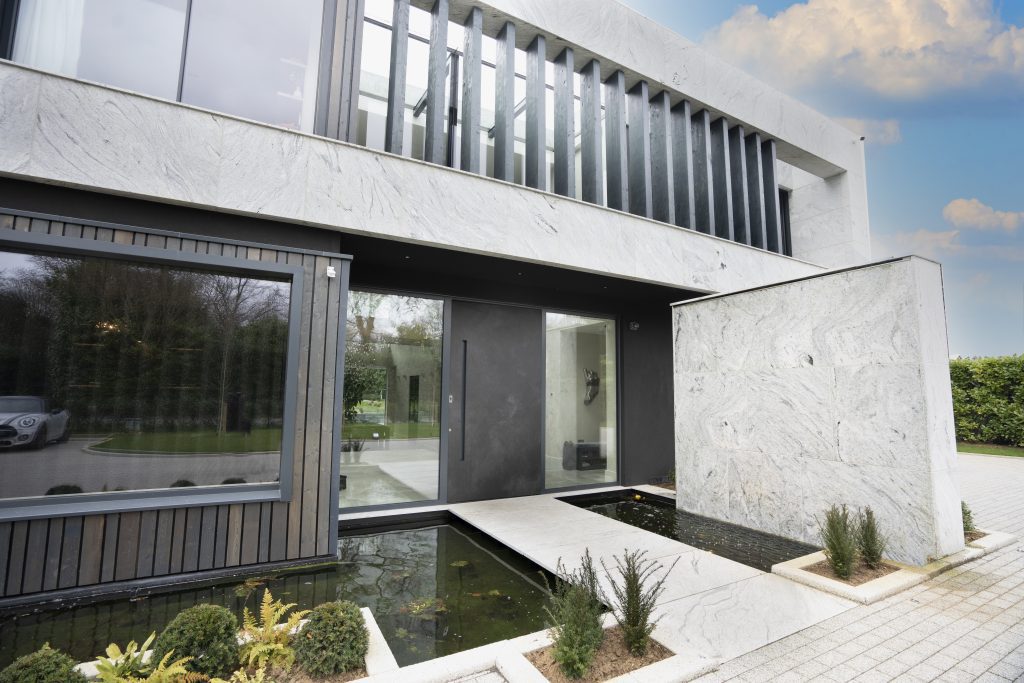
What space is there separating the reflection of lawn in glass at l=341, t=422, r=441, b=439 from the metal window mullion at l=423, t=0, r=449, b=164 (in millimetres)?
3343

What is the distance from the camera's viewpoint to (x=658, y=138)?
25.4 ft

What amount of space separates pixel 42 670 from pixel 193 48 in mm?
4848

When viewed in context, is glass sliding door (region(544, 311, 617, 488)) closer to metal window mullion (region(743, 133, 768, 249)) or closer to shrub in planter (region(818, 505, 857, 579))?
metal window mullion (region(743, 133, 768, 249))

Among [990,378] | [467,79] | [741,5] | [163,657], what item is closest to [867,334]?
[467,79]

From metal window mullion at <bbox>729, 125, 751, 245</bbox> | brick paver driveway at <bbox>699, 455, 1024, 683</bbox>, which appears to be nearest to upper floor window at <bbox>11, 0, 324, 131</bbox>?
brick paver driveway at <bbox>699, 455, 1024, 683</bbox>

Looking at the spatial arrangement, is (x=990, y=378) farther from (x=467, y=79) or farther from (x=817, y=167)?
(x=467, y=79)

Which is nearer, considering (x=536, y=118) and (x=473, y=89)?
(x=473, y=89)

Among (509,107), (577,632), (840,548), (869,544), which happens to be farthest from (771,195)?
(577,632)

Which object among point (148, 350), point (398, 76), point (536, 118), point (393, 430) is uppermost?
point (536, 118)

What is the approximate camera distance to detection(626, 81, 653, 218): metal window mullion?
24.4ft

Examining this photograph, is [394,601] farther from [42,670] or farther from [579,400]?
[579,400]

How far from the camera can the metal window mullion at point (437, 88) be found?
5598 millimetres

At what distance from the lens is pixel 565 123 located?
6754 mm

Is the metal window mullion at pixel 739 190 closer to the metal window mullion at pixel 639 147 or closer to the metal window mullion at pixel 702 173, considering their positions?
the metal window mullion at pixel 702 173
